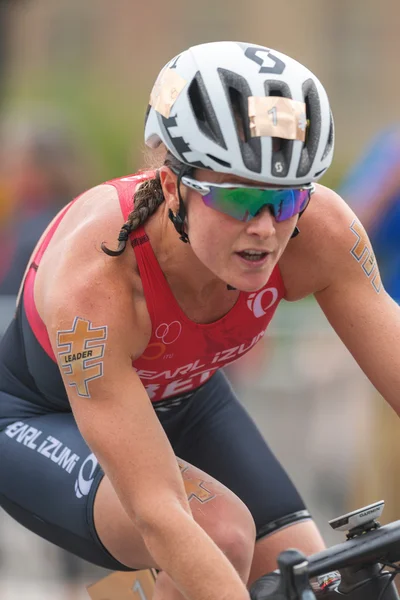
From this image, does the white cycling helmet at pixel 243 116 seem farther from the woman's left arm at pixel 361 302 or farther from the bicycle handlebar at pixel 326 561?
the bicycle handlebar at pixel 326 561

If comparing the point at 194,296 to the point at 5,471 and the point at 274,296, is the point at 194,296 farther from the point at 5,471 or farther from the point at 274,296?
the point at 5,471

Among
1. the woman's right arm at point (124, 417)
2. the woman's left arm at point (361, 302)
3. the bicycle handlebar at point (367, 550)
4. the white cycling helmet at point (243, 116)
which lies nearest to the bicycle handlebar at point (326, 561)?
the bicycle handlebar at point (367, 550)

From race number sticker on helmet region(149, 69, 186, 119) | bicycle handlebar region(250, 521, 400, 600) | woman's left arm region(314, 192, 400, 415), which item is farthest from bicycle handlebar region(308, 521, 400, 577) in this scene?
race number sticker on helmet region(149, 69, 186, 119)

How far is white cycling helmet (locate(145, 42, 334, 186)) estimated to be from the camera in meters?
3.14

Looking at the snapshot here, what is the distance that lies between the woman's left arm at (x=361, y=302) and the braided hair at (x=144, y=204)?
0.55 m

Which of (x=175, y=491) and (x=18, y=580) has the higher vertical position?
(x=175, y=491)

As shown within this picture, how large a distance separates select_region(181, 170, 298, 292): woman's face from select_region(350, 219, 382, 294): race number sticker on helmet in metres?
0.46

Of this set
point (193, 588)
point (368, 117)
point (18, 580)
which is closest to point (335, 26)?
point (368, 117)

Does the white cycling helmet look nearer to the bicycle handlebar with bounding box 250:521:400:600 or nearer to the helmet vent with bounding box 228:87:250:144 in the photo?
the helmet vent with bounding box 228:87:250:144

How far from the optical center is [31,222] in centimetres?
721

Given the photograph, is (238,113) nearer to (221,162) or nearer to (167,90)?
(221,162)

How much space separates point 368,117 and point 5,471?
42.4ft

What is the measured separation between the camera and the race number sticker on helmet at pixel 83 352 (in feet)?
10.8

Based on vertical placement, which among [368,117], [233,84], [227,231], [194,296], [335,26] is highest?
[233,84]
